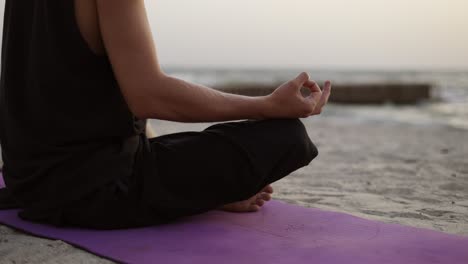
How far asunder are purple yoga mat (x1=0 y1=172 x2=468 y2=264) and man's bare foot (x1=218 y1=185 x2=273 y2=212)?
0.04 m

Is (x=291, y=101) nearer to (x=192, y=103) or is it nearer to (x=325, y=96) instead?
(x=325, y=96)

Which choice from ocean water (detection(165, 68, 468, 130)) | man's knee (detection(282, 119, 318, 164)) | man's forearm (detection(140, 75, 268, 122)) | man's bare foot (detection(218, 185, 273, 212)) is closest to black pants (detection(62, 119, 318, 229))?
man's knee (detection(282, 119, 318, 164))

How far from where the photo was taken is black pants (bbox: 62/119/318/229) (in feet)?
5.78

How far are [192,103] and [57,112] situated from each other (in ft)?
1.46

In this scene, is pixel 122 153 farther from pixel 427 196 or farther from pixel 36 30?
pixel 427 196

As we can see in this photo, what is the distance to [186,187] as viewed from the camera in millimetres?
1784

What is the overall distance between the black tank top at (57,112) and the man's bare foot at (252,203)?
490 mm

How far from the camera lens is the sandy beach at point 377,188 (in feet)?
5.59

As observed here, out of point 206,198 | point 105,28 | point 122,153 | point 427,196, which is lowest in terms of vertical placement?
point 427,196

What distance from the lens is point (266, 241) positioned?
174cm

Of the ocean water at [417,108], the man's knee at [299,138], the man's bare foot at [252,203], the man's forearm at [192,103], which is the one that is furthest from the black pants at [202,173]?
the ocean water at [417,108]

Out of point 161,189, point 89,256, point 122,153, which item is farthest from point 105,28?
point 89,256

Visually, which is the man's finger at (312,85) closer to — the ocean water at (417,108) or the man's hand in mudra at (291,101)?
the man's hand in mudra at (291,101)

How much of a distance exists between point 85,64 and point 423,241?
4.10 ft
